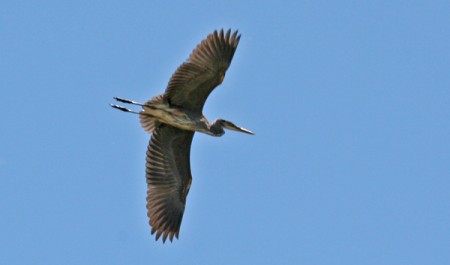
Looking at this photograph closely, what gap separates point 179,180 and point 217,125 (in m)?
1.40

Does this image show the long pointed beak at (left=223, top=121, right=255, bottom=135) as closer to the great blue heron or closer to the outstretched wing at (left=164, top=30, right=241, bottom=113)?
the great blue heron

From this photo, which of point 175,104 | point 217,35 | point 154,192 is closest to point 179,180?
point 154,192

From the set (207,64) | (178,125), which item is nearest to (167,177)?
(178,125)

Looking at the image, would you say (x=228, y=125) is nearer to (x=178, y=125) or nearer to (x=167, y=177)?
(x=178, y=125)

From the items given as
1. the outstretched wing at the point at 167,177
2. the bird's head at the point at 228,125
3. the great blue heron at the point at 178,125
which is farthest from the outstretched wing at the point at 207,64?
the outstretched wing at the point at 167,177

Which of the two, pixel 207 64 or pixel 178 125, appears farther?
pixel 178 125

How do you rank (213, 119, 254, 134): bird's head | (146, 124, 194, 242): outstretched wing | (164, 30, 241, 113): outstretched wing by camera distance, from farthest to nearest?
(146, 124, 194, 242): outstretched wing → (213, 119, 254, 134): bird's head → (164, 30, 241, 113): outstretched wing

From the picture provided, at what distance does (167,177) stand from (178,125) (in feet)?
4.14

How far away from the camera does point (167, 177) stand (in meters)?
19.1

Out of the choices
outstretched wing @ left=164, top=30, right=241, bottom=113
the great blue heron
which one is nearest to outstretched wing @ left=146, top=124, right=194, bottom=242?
the great blue heron

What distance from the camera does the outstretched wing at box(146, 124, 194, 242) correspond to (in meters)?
18.9

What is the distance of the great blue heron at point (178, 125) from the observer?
690 inches

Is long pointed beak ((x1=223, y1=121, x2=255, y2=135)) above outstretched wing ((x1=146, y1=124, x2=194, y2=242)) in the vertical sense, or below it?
above

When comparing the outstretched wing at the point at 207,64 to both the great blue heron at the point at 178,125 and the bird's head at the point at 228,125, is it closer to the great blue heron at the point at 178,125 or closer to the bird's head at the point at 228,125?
the great blue heron at the point at 178,125
